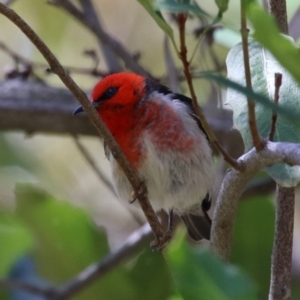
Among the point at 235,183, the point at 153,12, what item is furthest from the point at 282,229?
the point at 153,12

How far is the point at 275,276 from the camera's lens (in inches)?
83.0

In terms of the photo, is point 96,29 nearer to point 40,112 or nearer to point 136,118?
point 40,112

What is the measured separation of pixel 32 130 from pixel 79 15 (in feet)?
2.37

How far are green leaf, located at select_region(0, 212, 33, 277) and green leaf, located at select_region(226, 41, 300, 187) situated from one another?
171cm

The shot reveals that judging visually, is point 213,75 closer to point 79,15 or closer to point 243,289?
point 243,289

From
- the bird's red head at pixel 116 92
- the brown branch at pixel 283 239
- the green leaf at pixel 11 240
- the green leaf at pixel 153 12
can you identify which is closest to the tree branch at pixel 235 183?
the brown branch at pixel 283 239

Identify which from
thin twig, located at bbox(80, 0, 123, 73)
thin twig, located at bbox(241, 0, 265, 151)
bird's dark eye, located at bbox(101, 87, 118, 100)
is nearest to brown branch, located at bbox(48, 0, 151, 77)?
thin twig, located at bbox(80, 0, 123, 73)

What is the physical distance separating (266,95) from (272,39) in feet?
2.69

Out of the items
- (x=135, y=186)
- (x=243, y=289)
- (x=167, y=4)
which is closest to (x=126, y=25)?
(x=135, y=186)

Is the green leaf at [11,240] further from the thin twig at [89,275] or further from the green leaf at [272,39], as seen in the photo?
the green leaf at [272,39]

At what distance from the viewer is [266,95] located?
1884mm

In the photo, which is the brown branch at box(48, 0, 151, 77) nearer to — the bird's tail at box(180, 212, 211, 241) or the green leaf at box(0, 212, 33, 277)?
the bird's tail at box(180, 212, 211, 241)

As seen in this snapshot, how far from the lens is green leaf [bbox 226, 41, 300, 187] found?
1.84 metres

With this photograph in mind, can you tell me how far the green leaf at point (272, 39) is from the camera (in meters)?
1.05
